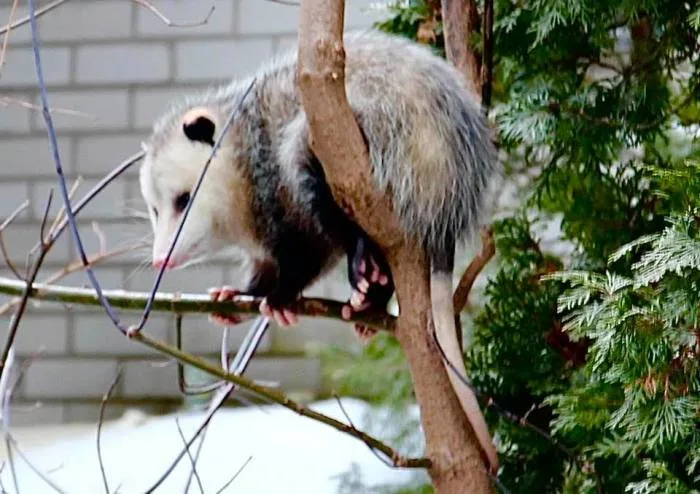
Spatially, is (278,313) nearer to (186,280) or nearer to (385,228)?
(385,228)

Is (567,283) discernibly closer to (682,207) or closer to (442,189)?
(442,189)

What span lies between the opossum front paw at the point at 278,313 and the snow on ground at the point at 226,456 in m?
0.68

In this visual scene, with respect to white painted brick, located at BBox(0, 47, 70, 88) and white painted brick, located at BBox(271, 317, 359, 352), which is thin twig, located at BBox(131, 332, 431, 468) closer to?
white painted brick, located at BBox(271, 317, 359, 352)

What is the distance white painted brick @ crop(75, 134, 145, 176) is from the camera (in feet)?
9.06

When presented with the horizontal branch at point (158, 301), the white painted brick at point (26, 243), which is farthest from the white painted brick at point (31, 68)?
the horizontal branch at point (158, 301)

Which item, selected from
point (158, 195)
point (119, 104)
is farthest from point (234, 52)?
point (158, 195)

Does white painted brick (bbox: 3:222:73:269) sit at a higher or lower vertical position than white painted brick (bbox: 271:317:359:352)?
higher

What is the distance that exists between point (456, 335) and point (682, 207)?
317mm

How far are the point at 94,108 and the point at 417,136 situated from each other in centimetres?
153

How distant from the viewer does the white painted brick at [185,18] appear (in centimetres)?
271

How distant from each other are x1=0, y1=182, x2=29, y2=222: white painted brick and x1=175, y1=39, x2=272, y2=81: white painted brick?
1.67ft

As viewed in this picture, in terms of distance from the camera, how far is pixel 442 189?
1458mm

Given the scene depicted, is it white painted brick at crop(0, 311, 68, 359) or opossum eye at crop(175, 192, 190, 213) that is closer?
opossum eye at crop(175, 192, 190, 213)

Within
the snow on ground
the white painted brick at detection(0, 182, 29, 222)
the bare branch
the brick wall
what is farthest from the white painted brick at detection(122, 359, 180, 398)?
the bare branch
